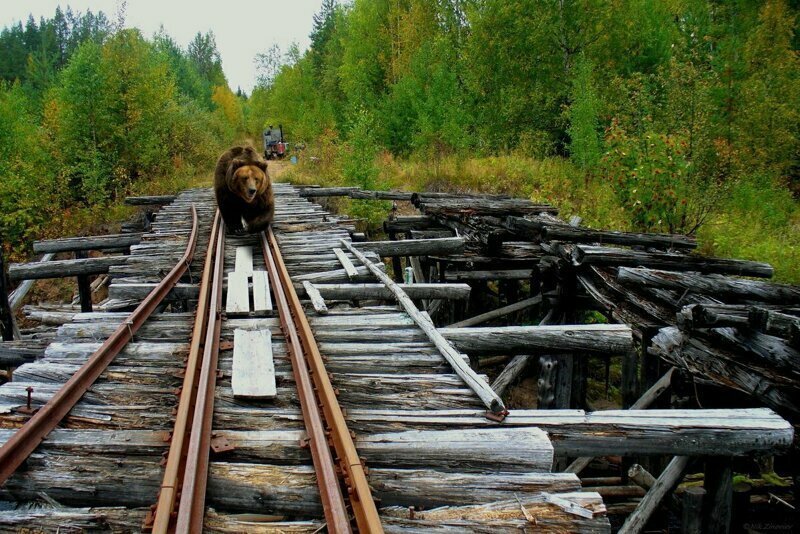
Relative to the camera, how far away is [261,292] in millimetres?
5973

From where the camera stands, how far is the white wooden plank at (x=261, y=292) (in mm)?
5520

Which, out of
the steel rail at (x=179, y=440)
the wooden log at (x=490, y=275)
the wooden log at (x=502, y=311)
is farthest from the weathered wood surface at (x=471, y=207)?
the steel rail at (x=179, y=440)

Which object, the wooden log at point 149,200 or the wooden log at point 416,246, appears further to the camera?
the wooden log at point 149,200

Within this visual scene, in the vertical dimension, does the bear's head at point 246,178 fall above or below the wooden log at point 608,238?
above

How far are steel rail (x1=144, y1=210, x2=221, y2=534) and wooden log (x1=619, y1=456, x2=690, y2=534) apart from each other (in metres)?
2.97

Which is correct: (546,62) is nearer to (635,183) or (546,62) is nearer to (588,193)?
(588,193)

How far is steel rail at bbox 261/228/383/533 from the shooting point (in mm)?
2271

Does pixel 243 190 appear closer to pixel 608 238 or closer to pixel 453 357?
pixel 608 238

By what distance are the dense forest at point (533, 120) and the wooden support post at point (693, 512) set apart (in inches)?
256

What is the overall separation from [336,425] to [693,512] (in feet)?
7.71

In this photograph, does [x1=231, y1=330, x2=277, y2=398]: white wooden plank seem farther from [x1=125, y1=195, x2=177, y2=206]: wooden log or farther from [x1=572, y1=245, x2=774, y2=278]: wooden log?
[x1=125, y1=195, x2=177, y2=206]: wooden log

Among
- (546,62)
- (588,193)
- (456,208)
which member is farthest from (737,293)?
(546,62)

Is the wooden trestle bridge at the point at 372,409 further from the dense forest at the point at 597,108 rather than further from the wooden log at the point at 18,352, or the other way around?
the dense forest at the point at 597,108

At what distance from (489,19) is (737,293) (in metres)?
18.6
